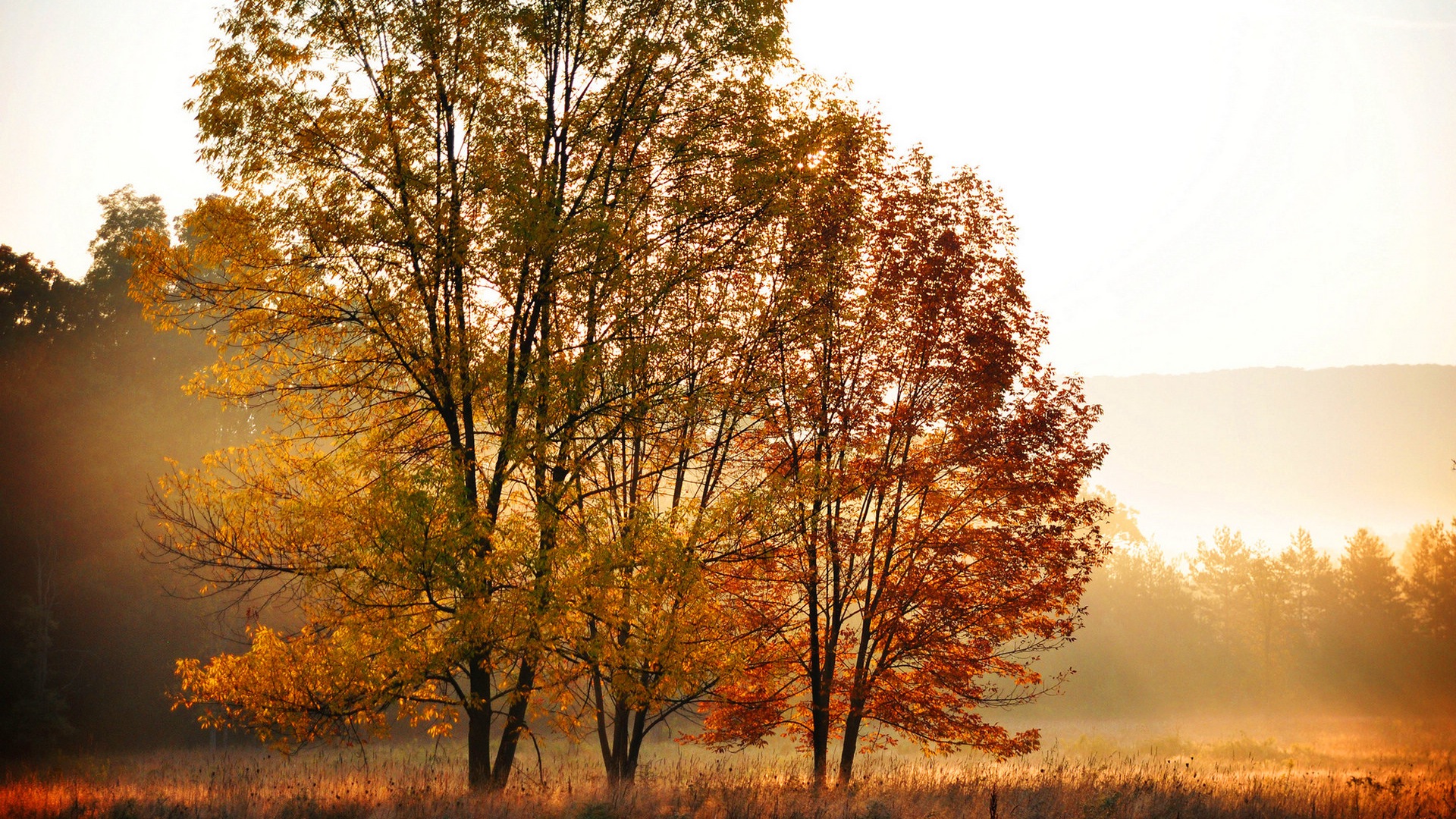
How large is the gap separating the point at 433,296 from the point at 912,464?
22.2ft

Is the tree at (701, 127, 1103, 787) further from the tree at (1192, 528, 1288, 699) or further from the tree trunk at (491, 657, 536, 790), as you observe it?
the tree at (1192, 528, 1288, 699)

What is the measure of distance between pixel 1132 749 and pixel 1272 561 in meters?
36.3

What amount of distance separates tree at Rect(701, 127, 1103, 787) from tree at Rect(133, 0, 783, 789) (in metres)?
2.47

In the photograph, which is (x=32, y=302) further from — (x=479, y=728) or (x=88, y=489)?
(x=479, y=728)

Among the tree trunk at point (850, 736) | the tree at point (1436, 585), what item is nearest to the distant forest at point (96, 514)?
the tree at point (1436, 585)

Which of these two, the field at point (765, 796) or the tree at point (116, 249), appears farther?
the tree at point (116, 249)

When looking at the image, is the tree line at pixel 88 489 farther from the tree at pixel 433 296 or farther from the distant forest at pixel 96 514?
the tree at pixel 433 296

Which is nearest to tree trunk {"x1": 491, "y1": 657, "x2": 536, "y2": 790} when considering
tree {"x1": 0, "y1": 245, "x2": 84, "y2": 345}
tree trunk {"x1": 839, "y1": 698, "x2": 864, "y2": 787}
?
tree trunk {"x1": 839, "y1": 698, "x2": 864, "y2": 787}

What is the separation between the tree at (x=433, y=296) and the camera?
8.53 m

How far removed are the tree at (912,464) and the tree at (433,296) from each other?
247 centimetres

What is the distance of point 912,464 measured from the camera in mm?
12172

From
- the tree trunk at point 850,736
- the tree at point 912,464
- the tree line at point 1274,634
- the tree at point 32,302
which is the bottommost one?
the tree line at point 1274,634

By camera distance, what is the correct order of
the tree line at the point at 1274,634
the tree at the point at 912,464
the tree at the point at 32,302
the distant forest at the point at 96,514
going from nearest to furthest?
the tree at the point at 912,464, the distant forest at the point at 96,514, the tree at the point at 32,302, the tree line at the point at 1274,634

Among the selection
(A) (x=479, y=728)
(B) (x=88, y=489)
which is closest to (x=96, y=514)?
(B) (x=88, y=489)
